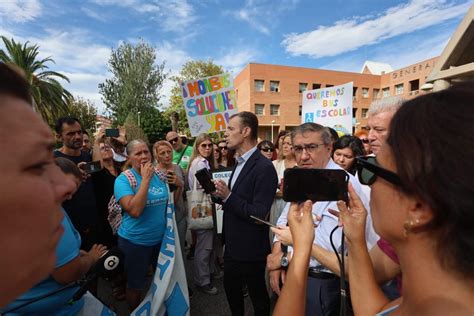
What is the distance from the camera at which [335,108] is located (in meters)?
5.78

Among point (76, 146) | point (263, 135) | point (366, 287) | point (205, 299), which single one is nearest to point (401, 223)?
point (366, 287)

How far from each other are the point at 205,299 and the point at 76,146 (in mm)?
2738

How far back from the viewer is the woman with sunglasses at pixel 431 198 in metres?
0.69

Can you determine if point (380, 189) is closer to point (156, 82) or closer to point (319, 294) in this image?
point (319, 294)

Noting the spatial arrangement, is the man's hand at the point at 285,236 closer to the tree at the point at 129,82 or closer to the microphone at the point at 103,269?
the microphone at the point at 103,269

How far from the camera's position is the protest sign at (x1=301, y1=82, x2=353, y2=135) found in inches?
219

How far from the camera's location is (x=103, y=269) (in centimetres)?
154

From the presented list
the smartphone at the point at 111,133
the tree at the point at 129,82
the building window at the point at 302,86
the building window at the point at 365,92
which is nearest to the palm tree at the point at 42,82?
the tree at the point at 129,82

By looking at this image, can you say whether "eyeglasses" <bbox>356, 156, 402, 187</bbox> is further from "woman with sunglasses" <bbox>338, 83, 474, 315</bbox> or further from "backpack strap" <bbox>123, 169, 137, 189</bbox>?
"backpack strap" <bbox>123, 169, 137, 189</bbox>

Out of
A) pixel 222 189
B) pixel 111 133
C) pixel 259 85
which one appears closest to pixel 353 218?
pixel 222 189

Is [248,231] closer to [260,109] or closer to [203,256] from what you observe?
[203,256]

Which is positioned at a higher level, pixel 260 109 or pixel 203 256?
pixel 260 109

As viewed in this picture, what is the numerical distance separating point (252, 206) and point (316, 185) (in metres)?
0.99

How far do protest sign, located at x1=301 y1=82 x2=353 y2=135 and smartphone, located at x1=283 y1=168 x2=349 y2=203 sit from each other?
4177mm
